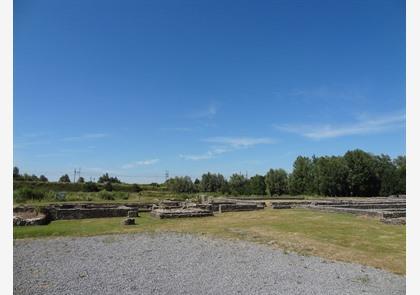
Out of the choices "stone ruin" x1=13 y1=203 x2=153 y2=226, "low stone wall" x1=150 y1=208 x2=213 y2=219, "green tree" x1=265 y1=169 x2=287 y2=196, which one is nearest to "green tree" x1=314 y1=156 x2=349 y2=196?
"green tree" x1=265 y1=169 x2=287 y2=196

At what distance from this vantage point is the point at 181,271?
739 cm

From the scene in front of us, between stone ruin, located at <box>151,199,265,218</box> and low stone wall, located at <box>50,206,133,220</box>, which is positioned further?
stone ruin, located at <box>151,199,265,218</box>

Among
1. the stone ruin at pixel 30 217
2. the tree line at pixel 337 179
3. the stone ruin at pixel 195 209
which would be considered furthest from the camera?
the tree line at pixel 337 179

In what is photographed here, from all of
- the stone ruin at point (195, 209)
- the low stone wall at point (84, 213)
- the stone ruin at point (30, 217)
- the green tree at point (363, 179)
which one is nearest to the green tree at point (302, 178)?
the green tree at point (363, 179)

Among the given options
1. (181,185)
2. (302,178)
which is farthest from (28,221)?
(181,185)

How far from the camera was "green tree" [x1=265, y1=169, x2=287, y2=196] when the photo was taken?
62975mm

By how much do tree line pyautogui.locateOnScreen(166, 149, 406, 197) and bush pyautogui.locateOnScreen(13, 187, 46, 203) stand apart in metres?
29.1

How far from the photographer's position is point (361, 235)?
40.8 feet

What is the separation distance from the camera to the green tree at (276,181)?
207 feet

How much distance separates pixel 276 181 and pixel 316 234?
2060 inches

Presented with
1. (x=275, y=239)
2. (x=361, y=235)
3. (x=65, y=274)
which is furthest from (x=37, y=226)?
(x=361, y=235)

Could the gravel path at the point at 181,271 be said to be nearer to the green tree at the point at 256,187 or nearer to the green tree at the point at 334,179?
the green tree at the point at 256,187

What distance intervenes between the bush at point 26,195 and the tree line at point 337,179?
29.1 metres

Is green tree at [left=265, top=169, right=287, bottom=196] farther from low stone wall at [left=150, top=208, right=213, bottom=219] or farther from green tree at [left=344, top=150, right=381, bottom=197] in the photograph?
low stone wall at [left=150, top=208, right=213, bottom=219]
